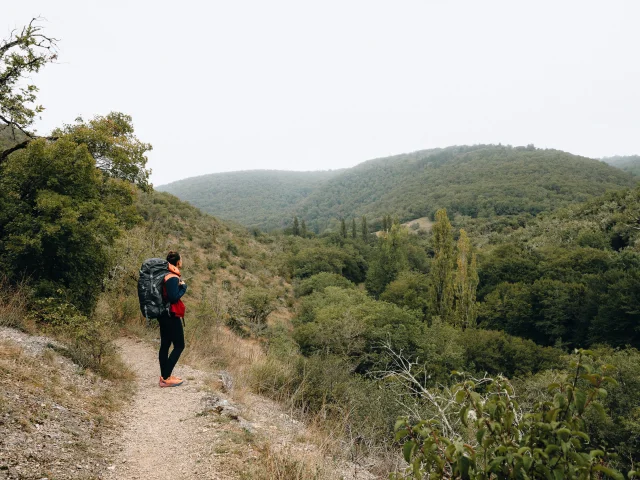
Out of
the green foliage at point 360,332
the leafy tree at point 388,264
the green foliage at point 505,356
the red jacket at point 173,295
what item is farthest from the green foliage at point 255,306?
the leafy tree at point 388,264

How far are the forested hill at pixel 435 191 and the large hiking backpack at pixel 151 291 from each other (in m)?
87.3

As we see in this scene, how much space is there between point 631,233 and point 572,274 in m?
12.9

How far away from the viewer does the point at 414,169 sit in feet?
563

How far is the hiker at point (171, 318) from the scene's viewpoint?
4742 millimetres

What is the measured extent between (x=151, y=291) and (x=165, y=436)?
5.88ft

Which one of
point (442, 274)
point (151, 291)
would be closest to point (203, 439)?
point (151, 291)

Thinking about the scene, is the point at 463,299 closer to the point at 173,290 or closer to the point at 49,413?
the point at 173,290

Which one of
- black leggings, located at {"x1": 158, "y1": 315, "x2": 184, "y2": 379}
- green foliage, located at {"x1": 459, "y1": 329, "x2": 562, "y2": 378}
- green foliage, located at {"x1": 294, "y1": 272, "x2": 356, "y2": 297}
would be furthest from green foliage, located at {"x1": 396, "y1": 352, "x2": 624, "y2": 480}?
green foliage, located at {"x1": 294, "y1": 272, "x2": 356, "y2": 297}

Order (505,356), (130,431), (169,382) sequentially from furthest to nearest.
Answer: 1. (505,356)
2. (169,382)
3. (130,431)

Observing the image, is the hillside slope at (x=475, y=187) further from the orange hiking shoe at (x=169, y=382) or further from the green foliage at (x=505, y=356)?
the orange hiking shoe at (x=169, y=382)

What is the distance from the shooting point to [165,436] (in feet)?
12.5

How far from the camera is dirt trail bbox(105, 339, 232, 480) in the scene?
3.15m

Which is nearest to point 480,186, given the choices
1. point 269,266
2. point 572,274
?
point 572,274

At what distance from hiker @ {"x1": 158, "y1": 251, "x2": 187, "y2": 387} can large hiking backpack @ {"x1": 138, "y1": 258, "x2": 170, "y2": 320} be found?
7 centimetres
